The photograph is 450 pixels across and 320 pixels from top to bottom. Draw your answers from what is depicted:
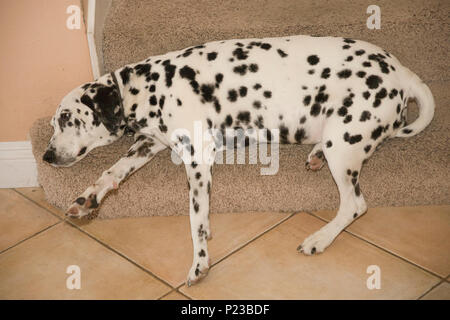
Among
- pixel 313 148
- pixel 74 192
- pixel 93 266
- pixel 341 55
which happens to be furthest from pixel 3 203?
pixel 341 55

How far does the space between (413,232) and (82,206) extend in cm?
177

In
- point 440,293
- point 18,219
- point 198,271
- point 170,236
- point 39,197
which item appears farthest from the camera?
point 39,197

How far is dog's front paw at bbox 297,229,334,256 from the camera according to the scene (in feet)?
8.32

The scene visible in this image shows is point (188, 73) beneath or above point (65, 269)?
above

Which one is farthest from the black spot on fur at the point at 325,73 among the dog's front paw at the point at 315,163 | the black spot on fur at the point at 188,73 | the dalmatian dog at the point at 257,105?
the black spot on fur at the point at 188,73

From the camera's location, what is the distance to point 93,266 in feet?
8.38

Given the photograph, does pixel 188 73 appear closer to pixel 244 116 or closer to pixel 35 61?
pixel 244 116

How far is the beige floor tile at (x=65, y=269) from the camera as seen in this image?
7.82ft

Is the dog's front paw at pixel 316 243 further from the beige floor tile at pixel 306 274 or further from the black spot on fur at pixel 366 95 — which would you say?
the black spot on fur at pixel 366 95

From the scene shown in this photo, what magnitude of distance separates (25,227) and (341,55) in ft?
6.70

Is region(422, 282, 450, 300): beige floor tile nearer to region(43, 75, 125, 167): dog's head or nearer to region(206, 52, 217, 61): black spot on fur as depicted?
region(206, 52, 217, 61): black spot on fur

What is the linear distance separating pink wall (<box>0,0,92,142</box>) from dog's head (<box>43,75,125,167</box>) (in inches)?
15.4

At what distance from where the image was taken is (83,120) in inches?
107

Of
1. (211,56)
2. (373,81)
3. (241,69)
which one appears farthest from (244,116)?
(373,81)
